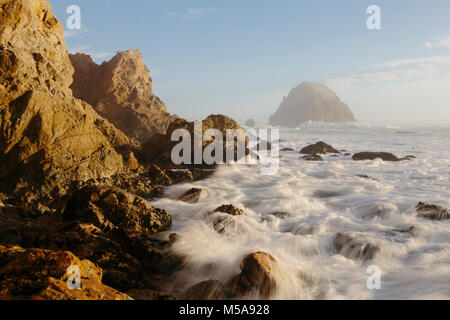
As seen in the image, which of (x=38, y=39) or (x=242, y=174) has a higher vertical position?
(x=38, y=39)

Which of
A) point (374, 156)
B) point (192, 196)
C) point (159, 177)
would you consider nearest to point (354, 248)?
point (192, 196)

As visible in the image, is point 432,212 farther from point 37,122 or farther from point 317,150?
point 317,150

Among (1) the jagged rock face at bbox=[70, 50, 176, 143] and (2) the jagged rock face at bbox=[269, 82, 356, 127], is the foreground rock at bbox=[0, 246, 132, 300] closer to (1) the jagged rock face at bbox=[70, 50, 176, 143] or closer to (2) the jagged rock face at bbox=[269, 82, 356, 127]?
(1) the jagged rock face at bbox=[70, 50, 176, 143]

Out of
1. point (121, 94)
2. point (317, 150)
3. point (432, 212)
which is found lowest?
point (432, 212)

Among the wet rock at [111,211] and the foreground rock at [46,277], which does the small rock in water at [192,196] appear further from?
the foreground rock at [46,277]

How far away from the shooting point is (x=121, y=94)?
20734 mm

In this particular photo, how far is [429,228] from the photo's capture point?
18.6 feet

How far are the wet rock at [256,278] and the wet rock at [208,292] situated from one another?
0.16m

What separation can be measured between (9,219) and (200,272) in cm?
307

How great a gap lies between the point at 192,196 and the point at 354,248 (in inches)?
158

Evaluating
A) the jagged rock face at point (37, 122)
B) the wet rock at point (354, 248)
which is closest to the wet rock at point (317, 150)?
the jagged rock face at point (37, 122)

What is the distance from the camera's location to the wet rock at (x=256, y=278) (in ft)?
12.0

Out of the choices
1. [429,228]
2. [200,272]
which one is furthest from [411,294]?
[200,272]

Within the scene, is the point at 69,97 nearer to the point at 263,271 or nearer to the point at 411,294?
the point at 263,271
